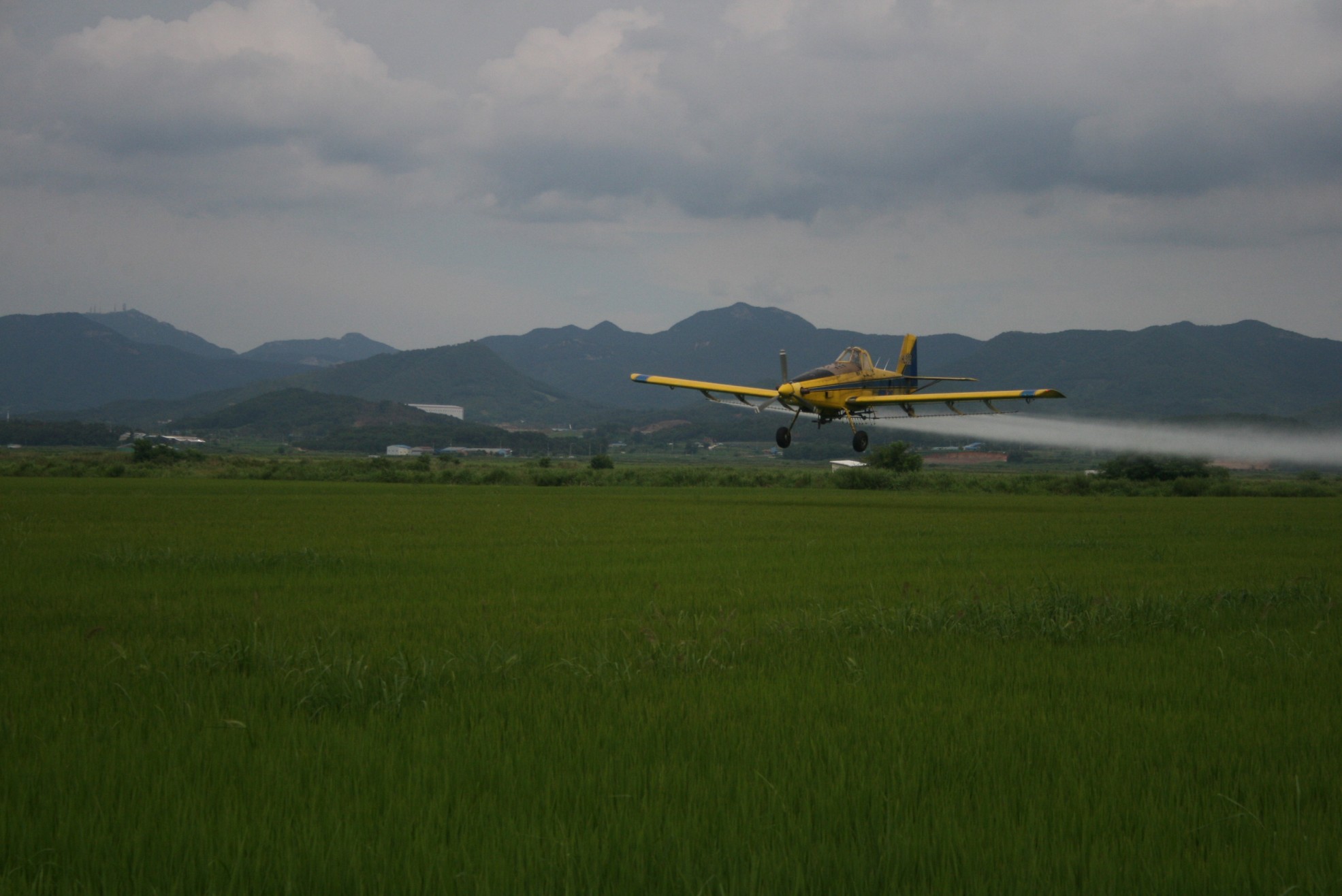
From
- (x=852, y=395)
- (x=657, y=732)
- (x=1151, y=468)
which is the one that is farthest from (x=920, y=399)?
(x=1151, y=468)

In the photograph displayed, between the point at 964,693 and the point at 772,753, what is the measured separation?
2.31m

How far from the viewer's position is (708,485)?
2736 inches

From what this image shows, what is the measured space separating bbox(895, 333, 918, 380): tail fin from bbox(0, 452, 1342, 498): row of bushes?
19662 mm

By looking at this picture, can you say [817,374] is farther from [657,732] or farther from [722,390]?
[657,732]

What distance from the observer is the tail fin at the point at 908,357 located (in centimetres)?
4409

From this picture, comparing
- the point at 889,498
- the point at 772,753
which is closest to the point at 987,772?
the point at 772,753

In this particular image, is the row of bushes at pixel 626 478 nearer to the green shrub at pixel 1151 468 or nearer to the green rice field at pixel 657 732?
the green shrub at pixel 1151 468

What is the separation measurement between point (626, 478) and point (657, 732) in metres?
68.3

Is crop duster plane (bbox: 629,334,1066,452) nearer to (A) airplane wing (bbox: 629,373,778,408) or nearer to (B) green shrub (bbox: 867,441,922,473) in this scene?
(A) airplane wing (bbox: 629,373,778,408)

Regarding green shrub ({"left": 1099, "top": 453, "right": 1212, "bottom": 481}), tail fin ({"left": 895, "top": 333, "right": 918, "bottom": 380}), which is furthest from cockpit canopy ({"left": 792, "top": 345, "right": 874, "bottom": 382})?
green shrub ({"left": 1099, "top": 453, "right": 1212, "bottom": 481})

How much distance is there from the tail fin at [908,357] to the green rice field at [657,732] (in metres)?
30.0

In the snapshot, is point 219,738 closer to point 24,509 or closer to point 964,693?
point 964,693

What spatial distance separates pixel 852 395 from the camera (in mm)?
39500

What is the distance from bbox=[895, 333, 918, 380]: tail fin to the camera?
44.1m
